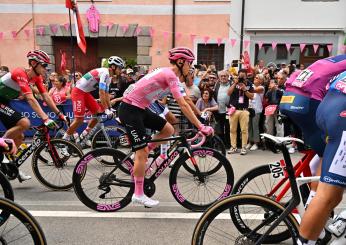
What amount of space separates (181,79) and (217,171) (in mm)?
1230

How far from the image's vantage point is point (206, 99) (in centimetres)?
829

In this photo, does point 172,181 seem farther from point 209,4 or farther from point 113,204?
point 209,4

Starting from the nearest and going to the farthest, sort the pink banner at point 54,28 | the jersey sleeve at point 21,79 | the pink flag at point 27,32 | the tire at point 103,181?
the tire at point 103,181
the jersey sleeve at point 21,79
the pink banner at point 54,28
the pink flag at point 27,32

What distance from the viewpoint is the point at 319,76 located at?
3.09 meters

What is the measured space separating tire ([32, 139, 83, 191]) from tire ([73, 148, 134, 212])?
753 mm

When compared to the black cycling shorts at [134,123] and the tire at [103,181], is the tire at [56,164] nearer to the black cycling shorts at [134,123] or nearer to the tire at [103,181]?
the tire at [103,181]

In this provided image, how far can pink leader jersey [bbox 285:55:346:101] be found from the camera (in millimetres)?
3072

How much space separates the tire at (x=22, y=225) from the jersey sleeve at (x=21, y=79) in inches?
114

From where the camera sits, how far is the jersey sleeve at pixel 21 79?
17.2ft

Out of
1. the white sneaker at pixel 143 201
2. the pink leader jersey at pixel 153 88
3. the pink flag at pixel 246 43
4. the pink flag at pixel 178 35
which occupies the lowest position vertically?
the white sneaker at pixel 143 201

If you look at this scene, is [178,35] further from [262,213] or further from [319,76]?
[262,213]

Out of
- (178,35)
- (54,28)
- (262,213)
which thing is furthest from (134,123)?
(54,28)

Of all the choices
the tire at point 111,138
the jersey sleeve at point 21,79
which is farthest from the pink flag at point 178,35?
the jersey sleeve at point 21,79

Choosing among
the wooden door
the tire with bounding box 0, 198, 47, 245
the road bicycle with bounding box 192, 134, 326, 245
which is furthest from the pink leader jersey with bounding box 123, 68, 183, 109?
the wooden door
